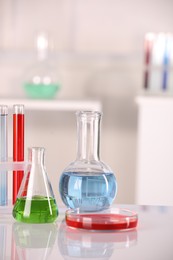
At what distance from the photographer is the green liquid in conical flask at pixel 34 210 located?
1317 mm

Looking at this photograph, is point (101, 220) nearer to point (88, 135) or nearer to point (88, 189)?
point (88, 189)

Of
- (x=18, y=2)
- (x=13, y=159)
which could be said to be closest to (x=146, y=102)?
(x=18, y=2)

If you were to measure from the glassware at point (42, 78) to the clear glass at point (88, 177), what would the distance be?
1.76 meters

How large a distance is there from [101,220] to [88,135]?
19 centimetres

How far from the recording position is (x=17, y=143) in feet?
4.71

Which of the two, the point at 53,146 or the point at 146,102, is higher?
the point at 146,102

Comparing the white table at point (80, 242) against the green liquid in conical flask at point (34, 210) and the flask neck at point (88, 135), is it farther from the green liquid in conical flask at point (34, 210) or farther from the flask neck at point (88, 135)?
the flask neck at point (88, 135)

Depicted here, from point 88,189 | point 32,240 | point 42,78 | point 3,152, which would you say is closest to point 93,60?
point 42,78

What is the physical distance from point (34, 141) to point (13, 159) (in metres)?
2.00

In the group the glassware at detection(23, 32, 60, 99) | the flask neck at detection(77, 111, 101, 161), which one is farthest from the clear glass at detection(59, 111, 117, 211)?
the glassware at detection(23, 32, 60, 99)

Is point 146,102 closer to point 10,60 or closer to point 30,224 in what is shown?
point 10,60

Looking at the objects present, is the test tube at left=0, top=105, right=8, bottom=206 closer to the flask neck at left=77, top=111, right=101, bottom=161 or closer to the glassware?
the flask neck at left=77, top=111, right=101, bottom=161

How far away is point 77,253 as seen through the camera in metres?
1.13

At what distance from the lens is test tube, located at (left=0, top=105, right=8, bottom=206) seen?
1.42m
